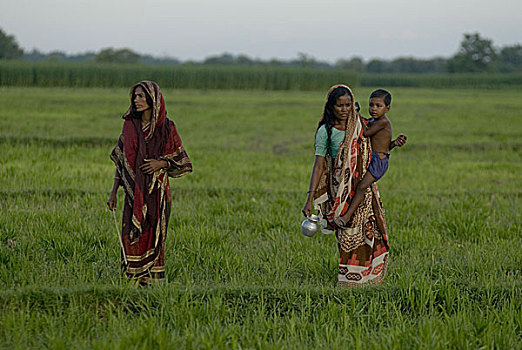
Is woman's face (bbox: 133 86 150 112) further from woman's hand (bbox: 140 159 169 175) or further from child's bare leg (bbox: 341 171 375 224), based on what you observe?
child's bare leg (bbox: 341 171 375 224)

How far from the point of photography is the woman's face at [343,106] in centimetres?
427

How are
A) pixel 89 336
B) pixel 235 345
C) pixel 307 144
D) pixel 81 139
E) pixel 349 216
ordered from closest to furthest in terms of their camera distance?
pixel 235 345 < pixel 89 336 < pixel 349 216 < pixel 81 139 < pixel 307 144

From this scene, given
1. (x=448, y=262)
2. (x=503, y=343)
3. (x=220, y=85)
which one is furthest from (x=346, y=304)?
(x=220, y=85)

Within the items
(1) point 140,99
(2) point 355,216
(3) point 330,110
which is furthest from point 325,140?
(1) point 140,99

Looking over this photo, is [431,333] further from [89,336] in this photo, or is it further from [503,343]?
[89,336]

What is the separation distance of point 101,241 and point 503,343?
12.4 ft

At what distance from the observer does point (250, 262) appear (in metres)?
5.33

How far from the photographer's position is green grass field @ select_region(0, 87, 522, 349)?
3.71 metres

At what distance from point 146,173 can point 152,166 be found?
0.28 feet

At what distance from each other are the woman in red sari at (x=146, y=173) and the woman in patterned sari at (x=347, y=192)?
1.10 m

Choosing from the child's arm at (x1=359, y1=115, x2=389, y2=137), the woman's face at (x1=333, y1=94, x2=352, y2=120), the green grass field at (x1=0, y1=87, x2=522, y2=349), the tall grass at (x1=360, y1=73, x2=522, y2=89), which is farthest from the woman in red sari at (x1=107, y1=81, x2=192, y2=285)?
→ the tall grass at (x1=360, y1=73, x2=522, y2=89)

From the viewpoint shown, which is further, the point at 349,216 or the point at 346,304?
the point at 349,216

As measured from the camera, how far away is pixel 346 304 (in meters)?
4.16

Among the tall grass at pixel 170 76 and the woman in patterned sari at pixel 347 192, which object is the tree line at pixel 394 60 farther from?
the woman in patterned sari at pixel 347 192
